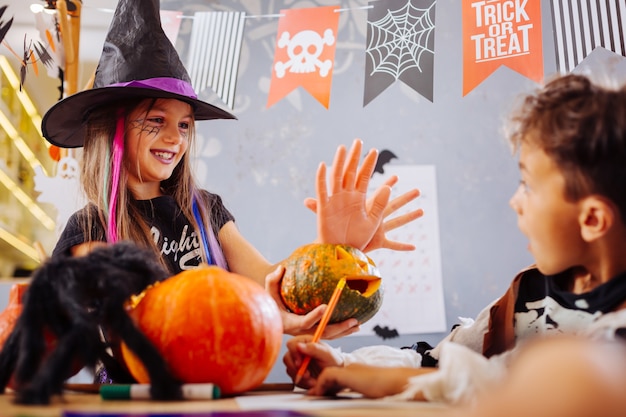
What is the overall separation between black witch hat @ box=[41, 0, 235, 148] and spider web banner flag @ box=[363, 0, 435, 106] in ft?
3.08

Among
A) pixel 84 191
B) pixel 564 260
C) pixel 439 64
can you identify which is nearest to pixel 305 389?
pixel 564 260

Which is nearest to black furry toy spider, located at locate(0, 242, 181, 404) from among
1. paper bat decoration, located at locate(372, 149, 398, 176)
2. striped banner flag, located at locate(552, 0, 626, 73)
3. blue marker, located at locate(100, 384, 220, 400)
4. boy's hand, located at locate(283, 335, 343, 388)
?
blue marker, located at locate(100, 384, 220, 400)

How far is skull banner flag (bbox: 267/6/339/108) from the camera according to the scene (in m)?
2.32

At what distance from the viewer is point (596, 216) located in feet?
2.72

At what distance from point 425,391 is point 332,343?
6.12ft

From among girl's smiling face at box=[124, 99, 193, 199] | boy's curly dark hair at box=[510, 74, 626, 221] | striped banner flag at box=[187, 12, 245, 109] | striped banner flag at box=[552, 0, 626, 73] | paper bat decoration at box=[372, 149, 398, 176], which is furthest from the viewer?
paper bat decoration at box=[372, 149, 398, 176]

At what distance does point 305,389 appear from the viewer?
917 millimetres

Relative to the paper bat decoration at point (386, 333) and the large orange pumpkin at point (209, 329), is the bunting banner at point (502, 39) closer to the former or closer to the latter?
the paper bat decoration at point (386, 333)

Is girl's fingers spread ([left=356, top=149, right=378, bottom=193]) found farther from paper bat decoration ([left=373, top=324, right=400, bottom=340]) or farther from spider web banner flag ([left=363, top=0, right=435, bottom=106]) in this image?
paper bat decoration ([left=373, top=324, right=400, bottom=340])

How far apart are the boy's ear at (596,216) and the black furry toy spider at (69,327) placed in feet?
1.84

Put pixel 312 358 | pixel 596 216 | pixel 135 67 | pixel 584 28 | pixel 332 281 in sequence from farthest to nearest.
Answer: pixel 584 28 → pixel 135 67 → pixel 332 281 → pixel 312 358 → pixel 596 216

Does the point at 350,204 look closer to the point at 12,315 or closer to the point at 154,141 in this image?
the point at 154,141

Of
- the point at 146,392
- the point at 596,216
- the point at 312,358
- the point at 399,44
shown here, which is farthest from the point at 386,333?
the point at 146,392

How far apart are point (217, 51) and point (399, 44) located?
0.72 metres
